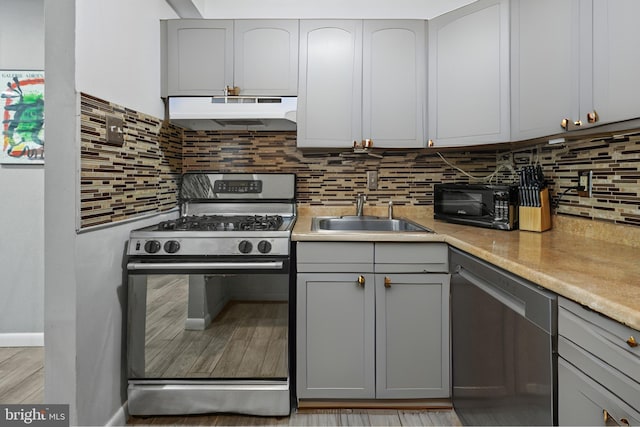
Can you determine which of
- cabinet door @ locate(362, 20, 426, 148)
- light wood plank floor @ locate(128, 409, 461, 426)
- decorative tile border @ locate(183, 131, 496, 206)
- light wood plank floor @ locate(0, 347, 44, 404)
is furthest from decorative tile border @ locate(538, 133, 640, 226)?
light wood plank floor @ locate(0, 347, 44, 404)

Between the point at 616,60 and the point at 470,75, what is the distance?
2.73 ft

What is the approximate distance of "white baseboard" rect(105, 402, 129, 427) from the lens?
1.60m

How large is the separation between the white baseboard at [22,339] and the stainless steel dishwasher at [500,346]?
2.76 m

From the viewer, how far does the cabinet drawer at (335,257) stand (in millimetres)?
1765

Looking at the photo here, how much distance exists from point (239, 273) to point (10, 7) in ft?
8.58

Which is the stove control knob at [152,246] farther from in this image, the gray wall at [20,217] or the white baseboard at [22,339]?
the white baseboard at [22,339]

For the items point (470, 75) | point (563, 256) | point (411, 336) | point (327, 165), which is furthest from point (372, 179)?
point (563, 256)

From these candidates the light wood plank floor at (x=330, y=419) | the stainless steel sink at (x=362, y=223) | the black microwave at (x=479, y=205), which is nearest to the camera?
the light wood plank floor at (x=330, y=419)

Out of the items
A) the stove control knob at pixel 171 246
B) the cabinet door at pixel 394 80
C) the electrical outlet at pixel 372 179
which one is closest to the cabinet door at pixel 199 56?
the cabinet door at pixel 394 80

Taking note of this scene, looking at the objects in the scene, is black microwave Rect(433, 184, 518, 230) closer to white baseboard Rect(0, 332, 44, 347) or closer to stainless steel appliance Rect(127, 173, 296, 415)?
stainless steel appliance Rect(127, 173, 296, 415)

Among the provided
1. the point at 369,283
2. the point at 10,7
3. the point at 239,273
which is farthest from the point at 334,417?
the point at 10,7

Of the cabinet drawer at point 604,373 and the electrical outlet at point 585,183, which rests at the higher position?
the electrical outlet at point 585,183

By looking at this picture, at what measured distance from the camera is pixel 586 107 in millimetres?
1313

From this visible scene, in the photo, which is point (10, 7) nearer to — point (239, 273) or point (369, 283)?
point (239, 273)
